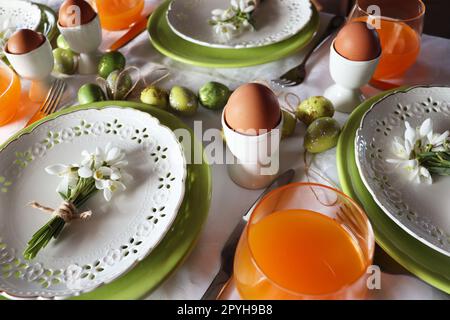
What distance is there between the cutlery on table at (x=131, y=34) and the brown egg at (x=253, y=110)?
1.51 ft

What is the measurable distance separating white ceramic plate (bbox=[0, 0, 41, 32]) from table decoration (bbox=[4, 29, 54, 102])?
0.21 m

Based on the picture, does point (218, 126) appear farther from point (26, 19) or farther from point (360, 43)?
point (26, 19)

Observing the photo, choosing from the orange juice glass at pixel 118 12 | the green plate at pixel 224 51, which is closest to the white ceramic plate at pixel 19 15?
the orange juice glass at pixel 118 12

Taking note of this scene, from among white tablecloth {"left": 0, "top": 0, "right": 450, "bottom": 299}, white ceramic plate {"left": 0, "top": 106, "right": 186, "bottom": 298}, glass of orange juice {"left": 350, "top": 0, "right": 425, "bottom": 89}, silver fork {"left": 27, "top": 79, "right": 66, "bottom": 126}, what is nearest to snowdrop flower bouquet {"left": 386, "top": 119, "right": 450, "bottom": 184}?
white tablecloth {"left": 0, "top": 0, "right": 450, "bottom": 299}

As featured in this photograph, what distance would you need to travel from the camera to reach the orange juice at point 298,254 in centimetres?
43

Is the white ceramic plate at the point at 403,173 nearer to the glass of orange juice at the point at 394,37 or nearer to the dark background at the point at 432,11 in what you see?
the glass of orange juice at the point at 394,37

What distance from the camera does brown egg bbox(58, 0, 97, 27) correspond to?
0.77 metres

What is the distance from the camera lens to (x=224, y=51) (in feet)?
2.81

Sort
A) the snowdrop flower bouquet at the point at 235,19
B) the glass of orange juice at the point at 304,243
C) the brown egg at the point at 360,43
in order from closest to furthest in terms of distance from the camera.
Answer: the glass of orange juice at the point at 304,243
the brown egg at the point at 360,43
the snowdrop flower bouquet at the point at 235,19

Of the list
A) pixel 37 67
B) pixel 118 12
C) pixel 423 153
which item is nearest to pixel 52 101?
pixel 37 67

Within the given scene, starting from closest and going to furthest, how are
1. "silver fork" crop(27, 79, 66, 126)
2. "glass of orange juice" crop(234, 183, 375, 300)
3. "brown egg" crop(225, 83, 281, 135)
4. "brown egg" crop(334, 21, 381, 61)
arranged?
"glass of orange juice" crop(234, 183, 375, 300) < "brown egg" crop(225, 83, 281, 135) < "brown egg" crop(334, 21, 381, 61) < "silver fork" crop(27, 79, 66, 126)

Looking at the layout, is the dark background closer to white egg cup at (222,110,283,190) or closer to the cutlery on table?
the cutlery on table

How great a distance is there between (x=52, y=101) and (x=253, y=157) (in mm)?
437

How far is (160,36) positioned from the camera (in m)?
0.90
